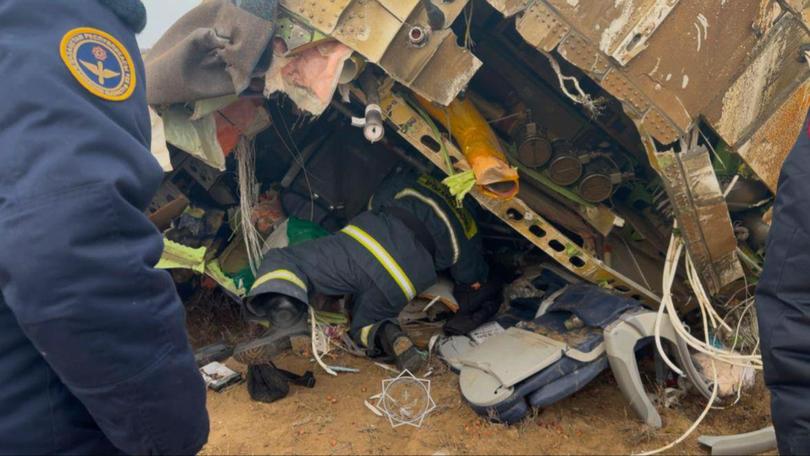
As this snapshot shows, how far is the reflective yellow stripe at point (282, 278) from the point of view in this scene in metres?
3.61

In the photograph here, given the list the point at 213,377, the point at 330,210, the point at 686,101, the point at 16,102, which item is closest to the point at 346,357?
the point at 213,377

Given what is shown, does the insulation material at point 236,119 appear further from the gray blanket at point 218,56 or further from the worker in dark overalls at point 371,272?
the worker in dark overalls at point 371,272

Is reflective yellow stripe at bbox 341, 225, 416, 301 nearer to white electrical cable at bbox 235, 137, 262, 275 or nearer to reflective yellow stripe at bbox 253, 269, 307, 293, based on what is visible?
reflective yellow stripe at bbox 253, 269, 307, 293

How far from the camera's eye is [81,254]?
1077 mm

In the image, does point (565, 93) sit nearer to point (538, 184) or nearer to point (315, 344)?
point (538, 184)

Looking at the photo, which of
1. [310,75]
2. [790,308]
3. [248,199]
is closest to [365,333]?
[248,199]

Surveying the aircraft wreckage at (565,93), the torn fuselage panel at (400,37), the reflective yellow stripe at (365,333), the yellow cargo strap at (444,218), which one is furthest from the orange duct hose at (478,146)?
the reflective yellow stripe at (365,333)

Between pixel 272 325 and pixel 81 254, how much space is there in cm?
308

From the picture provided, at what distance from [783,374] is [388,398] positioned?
231cm

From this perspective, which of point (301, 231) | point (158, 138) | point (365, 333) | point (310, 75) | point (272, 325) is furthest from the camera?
point (301, 231)

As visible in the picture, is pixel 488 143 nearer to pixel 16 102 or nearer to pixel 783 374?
pixel 783 374

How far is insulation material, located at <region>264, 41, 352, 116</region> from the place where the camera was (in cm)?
320

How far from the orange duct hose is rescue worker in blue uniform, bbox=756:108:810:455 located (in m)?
1.70

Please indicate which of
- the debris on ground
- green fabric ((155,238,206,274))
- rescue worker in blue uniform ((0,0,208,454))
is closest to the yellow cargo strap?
the debris on ground
